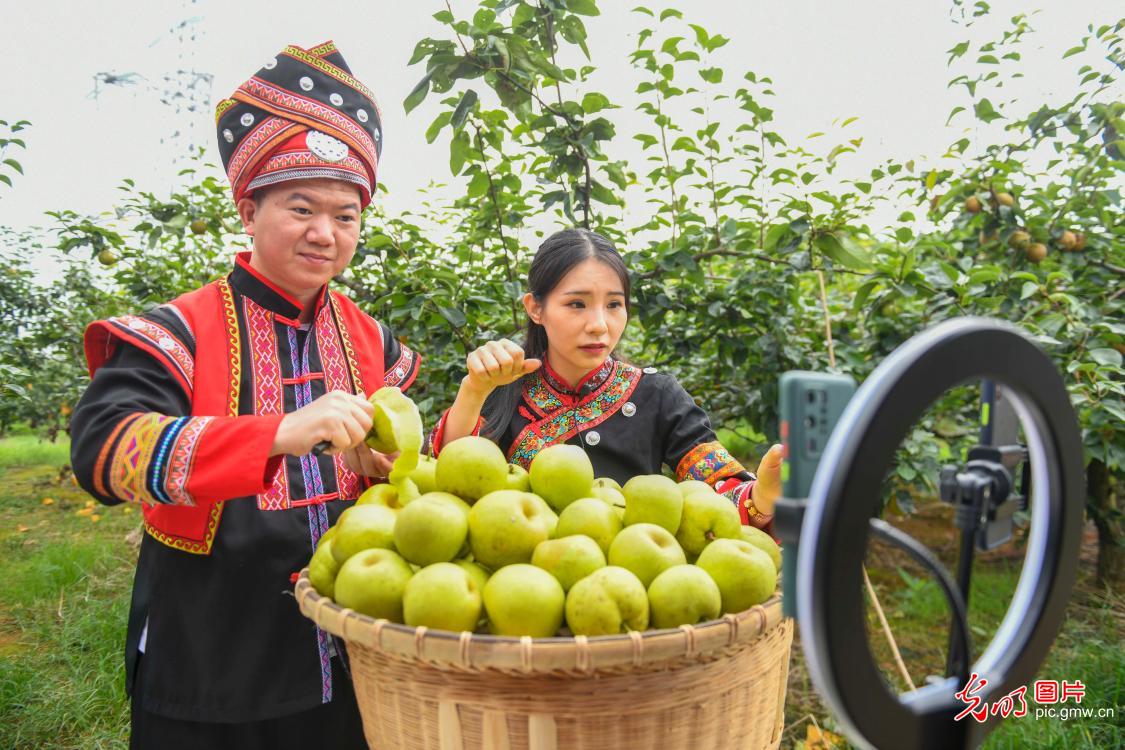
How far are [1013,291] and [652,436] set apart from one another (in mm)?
1632

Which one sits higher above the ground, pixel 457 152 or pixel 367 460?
pixel 457 152

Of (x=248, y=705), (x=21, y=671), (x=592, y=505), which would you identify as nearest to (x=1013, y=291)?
(x=592, y=505)

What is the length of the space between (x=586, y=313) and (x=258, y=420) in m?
0.94

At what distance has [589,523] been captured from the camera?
134 cm

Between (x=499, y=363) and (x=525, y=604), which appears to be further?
(x=499, y=363)

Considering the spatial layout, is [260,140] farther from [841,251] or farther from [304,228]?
[841,251]

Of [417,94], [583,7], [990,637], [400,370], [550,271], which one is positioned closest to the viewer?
[400,370]

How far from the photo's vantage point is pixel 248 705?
149cm

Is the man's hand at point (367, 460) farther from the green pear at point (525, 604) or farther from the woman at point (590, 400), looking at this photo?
the green pear at point (525, 604)

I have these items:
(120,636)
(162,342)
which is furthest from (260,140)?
(120,636)

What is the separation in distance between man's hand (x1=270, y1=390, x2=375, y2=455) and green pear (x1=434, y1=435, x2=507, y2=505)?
0.20 metres

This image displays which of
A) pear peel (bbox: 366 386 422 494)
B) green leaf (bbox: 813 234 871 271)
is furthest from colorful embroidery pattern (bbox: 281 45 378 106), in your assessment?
green leaf (bbox: 813 234 871 271)

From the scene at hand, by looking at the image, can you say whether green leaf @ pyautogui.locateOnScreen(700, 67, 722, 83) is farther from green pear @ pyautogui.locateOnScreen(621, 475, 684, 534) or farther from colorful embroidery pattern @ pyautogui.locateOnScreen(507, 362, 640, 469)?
green pear @ pyautogui.locateOnScreen(621, 475, 684, 534)

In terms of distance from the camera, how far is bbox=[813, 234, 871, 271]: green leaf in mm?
2438
